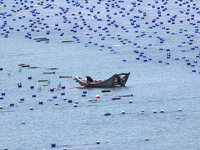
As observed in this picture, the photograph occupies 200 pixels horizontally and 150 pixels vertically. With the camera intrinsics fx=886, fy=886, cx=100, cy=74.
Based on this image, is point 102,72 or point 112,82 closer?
point 112,82

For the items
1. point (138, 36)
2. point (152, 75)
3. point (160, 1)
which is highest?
point (152, 75)

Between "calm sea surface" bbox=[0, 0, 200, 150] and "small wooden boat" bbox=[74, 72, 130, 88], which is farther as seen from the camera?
"small wooden boat" bbox=[74, 72, 130, 88]

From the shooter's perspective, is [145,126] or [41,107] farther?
[41,107]

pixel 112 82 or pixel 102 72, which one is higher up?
pixel 112 82

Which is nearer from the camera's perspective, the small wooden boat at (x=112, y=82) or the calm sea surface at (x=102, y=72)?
the calm sea surface at (x=102, y=72)

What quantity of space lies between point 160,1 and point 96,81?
88158 millimetres

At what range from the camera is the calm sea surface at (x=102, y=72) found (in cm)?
8900

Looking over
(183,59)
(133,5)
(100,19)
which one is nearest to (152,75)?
(183,59)

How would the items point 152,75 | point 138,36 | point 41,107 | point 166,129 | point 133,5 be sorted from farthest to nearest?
point 133,5 < point 138,36 < point 152,75 < point 41,107 < point 166,129

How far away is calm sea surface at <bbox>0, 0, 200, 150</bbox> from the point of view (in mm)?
89000

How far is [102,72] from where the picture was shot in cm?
11950

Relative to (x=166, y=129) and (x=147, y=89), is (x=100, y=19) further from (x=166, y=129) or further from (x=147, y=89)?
(x=166, y=129)

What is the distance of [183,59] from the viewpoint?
Answer: 422 ft

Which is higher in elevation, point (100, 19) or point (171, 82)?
point (171, 82)
